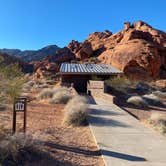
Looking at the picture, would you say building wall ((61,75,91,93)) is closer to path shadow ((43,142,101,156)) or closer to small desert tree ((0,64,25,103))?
small desert tree ((0,64,25,103))

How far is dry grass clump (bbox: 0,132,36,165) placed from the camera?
5.83 meters

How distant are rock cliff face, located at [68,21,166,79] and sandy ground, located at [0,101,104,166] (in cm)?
3118

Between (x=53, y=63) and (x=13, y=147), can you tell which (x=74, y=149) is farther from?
(x=53, y=63)

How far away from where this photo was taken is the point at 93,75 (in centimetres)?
2955

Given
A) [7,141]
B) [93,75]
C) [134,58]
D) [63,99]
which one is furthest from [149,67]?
[7,141]

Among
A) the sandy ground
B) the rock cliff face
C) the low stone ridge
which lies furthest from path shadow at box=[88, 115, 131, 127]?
the low stone ridge

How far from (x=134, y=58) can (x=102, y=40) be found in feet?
57.3

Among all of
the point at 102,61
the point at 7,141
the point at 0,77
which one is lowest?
the point at 7,141

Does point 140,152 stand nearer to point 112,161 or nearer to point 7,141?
point 112,161

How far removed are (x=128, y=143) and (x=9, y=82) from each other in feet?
11.8

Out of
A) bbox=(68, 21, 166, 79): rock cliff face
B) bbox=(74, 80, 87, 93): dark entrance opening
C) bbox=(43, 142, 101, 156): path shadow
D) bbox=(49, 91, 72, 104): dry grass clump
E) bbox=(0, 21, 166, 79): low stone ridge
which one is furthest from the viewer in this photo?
bbox=(0, 21, 166, 79): low stone ridge

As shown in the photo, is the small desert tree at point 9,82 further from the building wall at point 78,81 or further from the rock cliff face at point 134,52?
the rock cliff face at point 134,52

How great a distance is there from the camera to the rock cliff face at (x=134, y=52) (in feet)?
138

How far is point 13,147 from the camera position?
6.02m
